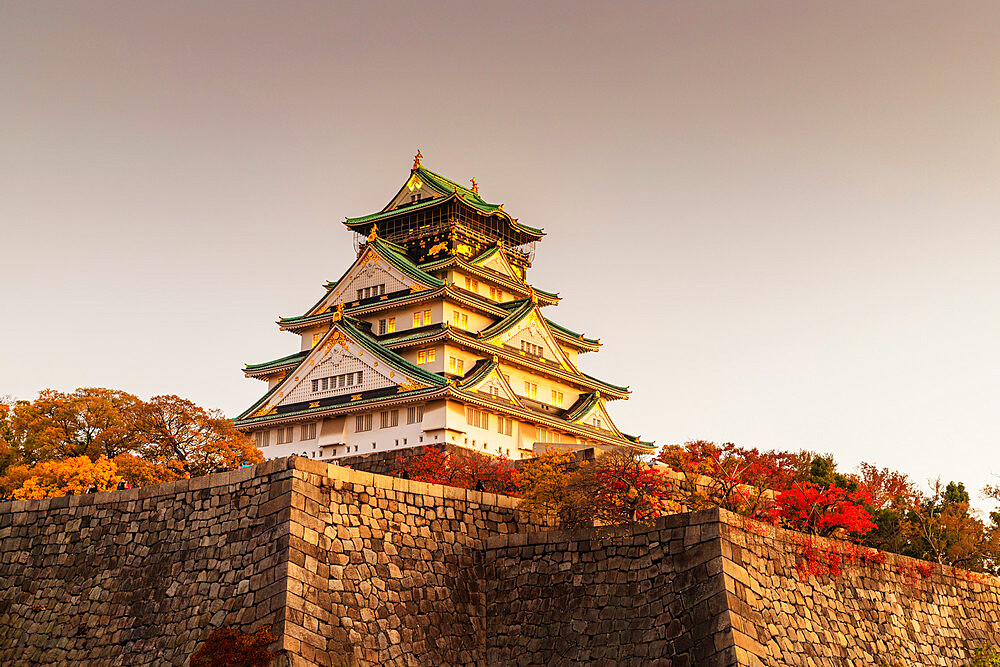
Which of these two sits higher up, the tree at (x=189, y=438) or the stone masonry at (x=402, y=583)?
the tree at (x=189, y=438)

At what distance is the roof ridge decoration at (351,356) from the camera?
41906 mm

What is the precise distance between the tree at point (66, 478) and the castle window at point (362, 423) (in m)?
14.7

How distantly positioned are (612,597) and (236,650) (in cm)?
672

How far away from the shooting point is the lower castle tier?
139ft

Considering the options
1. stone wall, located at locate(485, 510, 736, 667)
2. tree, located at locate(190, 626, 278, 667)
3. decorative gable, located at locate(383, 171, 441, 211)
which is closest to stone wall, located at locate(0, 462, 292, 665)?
tree, located at locate(190, 626, 278, 667)

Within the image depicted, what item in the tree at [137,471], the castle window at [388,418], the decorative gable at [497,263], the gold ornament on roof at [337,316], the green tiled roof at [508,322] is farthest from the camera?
the decorative gable at [497,263]

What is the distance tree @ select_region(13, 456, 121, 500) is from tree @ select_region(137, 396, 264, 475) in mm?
4733

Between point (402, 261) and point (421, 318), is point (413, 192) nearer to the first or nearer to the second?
point (402, 261)

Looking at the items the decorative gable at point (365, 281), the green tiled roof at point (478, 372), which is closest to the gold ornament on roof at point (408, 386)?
the green tiled roof at point (478, 372)

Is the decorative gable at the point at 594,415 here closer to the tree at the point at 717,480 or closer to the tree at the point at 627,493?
the tree at the point at 717,480

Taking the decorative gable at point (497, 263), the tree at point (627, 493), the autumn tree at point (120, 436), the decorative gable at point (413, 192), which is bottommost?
the tree at point (627, 493)

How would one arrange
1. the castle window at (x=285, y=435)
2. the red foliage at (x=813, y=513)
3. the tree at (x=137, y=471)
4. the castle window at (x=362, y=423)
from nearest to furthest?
the red foliage at (x=813, y=513) → the tree at (x=137, y=471) → the castle window at (x=362, y=423) → the castle window at (x=285, y=435)

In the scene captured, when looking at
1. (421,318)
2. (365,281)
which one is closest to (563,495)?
(421,318)

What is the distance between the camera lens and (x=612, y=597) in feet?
60.1
